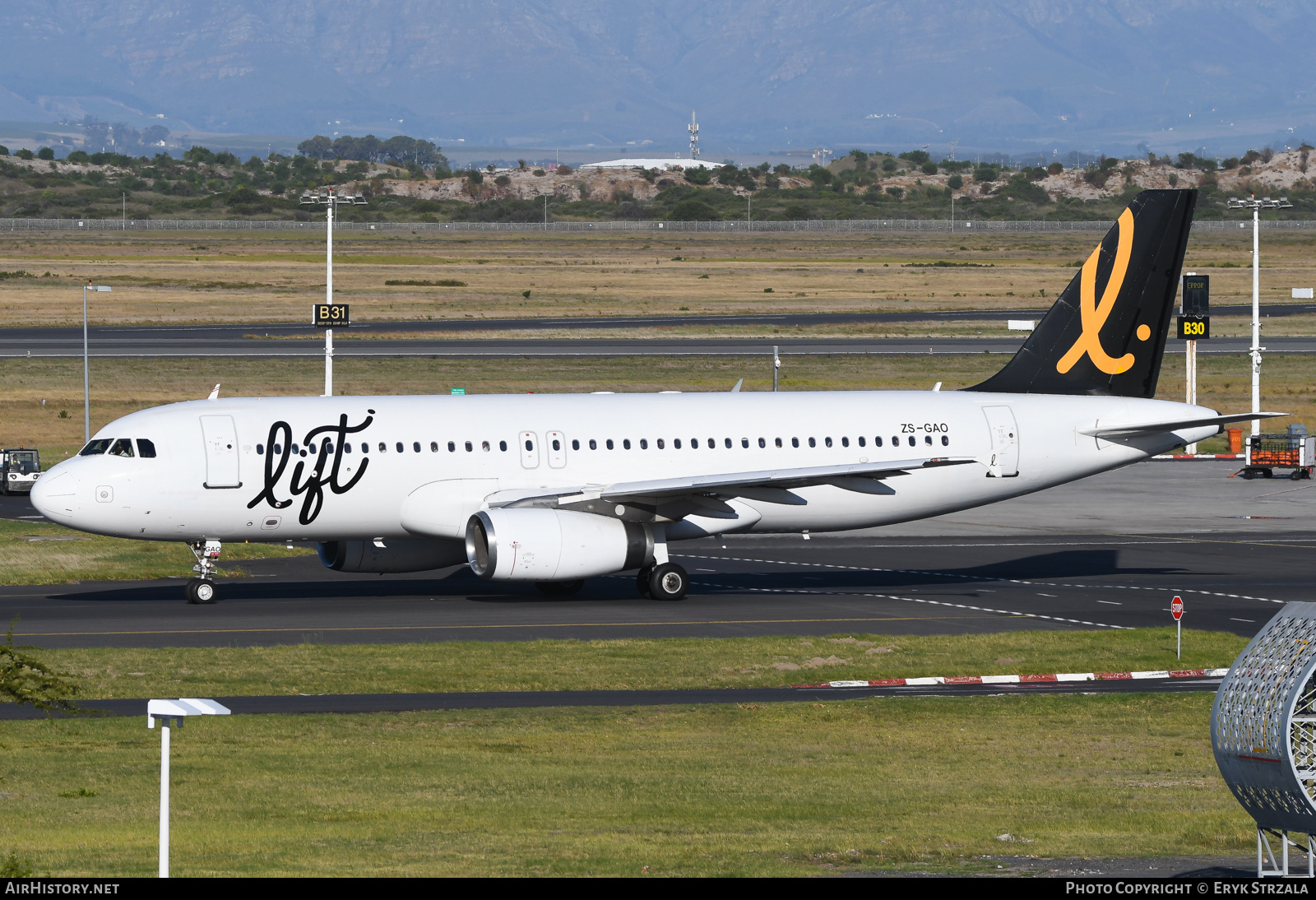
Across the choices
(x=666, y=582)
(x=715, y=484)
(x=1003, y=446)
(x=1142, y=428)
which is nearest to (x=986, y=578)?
(x=1003, y=446)

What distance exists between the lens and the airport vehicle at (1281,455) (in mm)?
67875

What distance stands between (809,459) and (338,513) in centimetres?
1157

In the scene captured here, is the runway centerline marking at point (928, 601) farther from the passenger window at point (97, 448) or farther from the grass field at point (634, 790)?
the passenger window at point (97, 448)

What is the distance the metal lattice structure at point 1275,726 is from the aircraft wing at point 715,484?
979 inches

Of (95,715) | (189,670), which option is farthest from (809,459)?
(95,715)

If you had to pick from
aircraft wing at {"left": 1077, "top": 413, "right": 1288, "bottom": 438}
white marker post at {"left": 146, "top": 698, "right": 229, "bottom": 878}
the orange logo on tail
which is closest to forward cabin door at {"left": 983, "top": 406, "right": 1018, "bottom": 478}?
aircraft wing at {"left": 1077, "top": 413, "right": 1288, "bottom": 438}

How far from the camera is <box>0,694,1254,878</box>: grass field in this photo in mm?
17469

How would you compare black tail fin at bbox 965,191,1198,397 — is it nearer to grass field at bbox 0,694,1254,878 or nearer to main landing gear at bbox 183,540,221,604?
grass field at bbox 0,694,1254,878

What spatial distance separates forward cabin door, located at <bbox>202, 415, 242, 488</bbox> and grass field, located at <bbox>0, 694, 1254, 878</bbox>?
12.6 meters

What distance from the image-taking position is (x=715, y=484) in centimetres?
3884

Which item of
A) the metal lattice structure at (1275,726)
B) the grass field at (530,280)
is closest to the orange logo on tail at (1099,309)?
the metal lattice structure at (1275,726)

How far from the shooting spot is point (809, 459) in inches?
1658
